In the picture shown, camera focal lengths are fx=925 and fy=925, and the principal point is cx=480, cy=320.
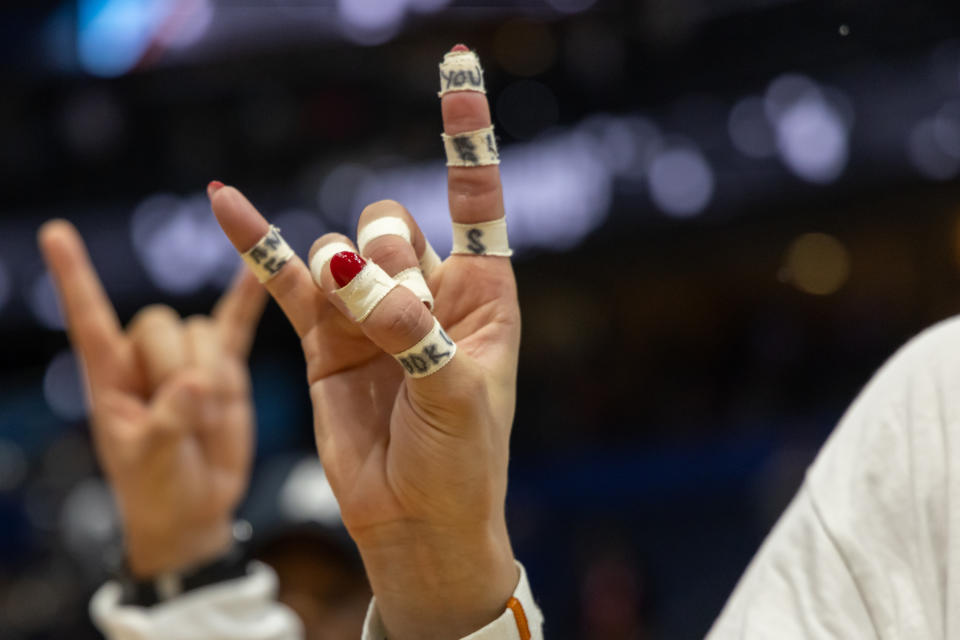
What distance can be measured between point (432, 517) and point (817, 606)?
328 millimetres

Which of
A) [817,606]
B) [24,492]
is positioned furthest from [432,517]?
[24,492]

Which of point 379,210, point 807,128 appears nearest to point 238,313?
point 379,210

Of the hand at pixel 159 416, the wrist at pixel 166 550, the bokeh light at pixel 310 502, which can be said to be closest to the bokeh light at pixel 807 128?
the bokeh light at pixel 310 502

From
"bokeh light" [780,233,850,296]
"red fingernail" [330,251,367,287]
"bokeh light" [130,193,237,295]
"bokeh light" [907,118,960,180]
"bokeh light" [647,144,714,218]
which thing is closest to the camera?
"red fingernail" [330,251,367,287]

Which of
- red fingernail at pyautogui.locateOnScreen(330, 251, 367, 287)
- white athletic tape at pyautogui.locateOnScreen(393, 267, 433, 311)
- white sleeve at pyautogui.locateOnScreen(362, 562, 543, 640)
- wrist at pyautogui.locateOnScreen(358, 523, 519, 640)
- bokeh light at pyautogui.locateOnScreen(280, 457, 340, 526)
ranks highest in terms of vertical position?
red fingernail at pyautogui.locateOnScreen(330, 251, 367, 287)

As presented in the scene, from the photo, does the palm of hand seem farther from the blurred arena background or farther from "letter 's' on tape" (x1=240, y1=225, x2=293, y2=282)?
the blurred arena background

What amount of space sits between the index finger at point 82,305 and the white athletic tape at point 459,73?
32.0 inches

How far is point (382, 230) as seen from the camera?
0.71 metres

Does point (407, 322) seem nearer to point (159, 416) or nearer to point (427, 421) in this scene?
point (427, 421)

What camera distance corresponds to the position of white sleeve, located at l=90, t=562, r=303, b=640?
122cm

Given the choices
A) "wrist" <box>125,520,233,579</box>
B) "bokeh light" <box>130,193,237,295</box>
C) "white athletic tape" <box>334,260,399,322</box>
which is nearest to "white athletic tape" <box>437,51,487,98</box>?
"white athletic tape" <box>334,260,399,322</box>

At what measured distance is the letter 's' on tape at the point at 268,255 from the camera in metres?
0.75

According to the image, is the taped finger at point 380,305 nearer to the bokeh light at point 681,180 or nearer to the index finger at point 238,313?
the index finger at point 238,313

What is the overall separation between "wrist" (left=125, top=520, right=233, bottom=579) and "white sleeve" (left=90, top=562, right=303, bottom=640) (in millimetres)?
48
